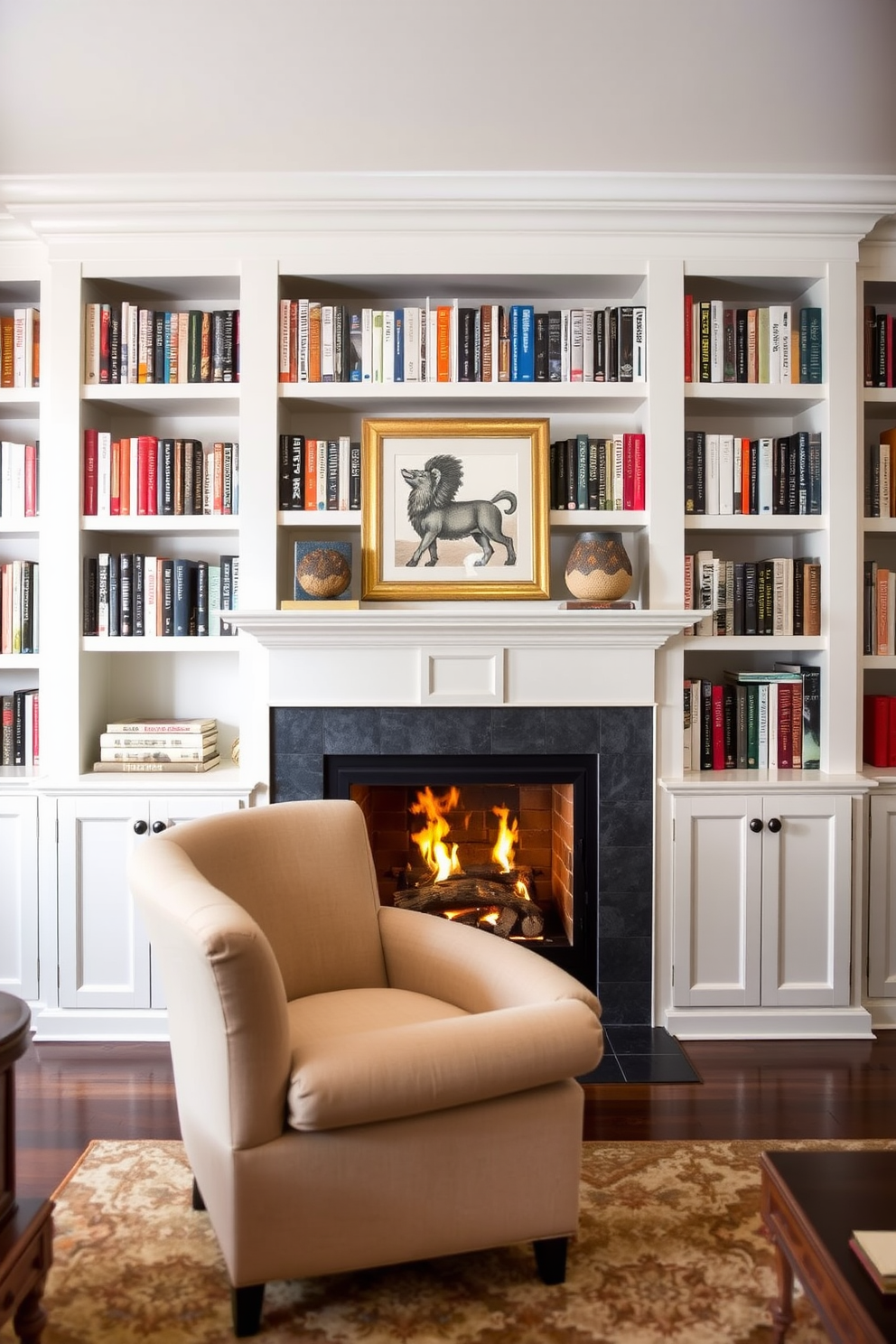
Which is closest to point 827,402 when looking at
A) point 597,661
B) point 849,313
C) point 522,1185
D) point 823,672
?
point 849,313

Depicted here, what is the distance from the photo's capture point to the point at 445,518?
10.6 ft

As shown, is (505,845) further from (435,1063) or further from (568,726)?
(435,1063)

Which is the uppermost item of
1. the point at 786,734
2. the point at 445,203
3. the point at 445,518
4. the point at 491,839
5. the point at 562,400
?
the point at 445,203

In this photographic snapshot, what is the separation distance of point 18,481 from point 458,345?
5.12ft

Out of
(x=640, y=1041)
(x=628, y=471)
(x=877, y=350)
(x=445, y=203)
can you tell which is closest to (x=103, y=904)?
(x=640, y=1041)

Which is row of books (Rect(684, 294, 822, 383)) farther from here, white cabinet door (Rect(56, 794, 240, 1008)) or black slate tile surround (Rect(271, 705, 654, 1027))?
white cabinet door (Rect(56, 794, 240, 1008))

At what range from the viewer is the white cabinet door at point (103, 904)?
10.1 ft

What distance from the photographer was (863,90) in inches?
100

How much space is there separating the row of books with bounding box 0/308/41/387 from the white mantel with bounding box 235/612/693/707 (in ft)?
3.81

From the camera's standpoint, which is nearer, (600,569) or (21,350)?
(600,569)

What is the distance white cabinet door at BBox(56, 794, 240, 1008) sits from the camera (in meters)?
3.08

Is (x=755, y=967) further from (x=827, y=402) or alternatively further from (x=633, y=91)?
(x=633, y=91)

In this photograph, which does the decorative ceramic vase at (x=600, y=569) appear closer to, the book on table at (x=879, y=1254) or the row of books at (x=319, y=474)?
the row of books at (x=319, y=474)

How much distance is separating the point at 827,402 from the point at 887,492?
1.27 feet
